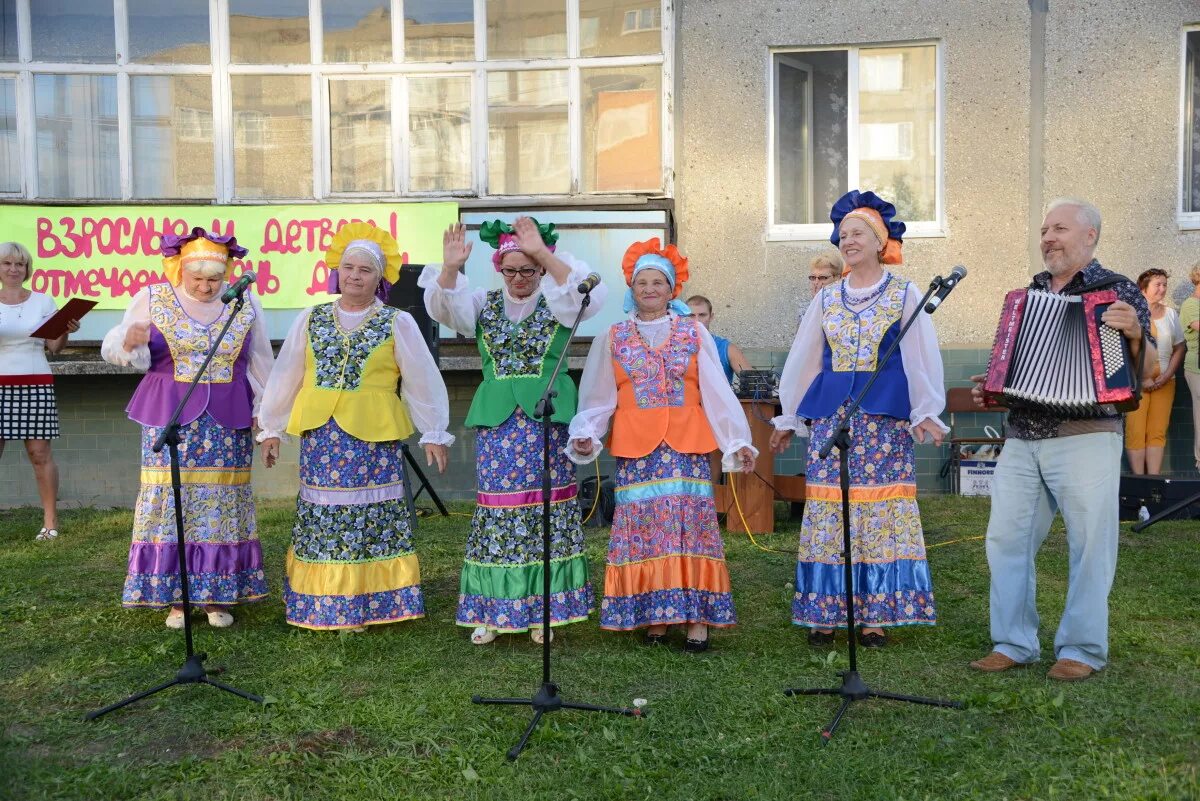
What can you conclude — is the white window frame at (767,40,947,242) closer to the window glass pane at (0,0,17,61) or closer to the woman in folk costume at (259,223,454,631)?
the woman in folk costume at (259,223,454,631)

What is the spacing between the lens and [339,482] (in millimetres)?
5879

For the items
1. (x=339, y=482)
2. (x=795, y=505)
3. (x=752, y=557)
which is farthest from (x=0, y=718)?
(x=795, y=505)

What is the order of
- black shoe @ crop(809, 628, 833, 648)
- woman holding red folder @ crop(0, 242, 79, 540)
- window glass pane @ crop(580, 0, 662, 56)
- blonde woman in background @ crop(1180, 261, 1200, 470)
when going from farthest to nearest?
window glass pane @ crop(580, 0, 662, 56)
blonde woman in background @ crop(1180, 261, 1200, 470)
woman holding red folder @ crop(0, 242, 79, 540)
black shoe @ crop(809, 628, 833, 648)

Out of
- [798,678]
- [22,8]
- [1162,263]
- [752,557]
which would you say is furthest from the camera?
[22,8]

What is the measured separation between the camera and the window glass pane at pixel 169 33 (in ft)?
37.3

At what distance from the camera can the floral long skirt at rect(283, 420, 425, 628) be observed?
5859 mm

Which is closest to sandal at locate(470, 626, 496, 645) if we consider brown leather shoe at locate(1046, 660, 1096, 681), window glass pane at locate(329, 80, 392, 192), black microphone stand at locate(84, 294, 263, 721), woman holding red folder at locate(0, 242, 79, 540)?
black microphone stand at locate(84, 294, 263, 721)

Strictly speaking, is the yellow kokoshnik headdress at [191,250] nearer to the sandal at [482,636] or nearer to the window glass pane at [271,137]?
the sandal at [482,636]

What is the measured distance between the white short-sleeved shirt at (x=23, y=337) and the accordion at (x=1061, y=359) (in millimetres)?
6832

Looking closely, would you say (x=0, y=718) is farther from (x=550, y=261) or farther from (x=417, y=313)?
(x=417, y=313)

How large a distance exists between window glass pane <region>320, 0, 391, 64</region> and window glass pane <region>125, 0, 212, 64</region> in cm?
123

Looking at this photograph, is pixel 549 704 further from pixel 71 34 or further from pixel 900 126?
pixel 71 34

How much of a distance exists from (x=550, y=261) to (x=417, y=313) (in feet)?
15.3

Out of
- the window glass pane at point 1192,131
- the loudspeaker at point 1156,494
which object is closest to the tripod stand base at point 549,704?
the loudspeaker at point 1156,494
